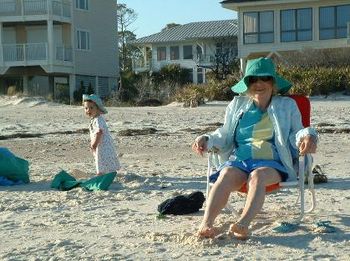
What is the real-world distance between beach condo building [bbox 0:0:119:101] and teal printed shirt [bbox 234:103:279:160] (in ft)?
97.9

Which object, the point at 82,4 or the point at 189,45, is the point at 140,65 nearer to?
the point at 189,45

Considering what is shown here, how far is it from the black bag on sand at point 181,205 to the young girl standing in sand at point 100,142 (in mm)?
2364

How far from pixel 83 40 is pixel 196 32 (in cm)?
1924

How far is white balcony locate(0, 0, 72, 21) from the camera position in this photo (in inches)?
1467

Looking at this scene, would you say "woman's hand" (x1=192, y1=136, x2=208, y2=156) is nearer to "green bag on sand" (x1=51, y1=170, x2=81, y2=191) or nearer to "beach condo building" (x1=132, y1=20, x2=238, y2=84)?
"green bag on sand" (x1=51, y1=170, x2=81, y2=191)

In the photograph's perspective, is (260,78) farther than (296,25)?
No

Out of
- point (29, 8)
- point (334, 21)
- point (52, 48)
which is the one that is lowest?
point (52, 48)

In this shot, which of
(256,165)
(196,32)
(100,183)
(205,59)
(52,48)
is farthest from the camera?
(196,32)

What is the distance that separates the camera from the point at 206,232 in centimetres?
472

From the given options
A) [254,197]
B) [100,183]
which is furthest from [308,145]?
[100,183]

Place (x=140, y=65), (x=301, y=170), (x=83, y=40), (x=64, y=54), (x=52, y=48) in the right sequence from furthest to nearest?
(x=140, y=65) → (x=83, y=40) → (x=64, y=54) → (x=52, y=48) → (x=301, y=170)

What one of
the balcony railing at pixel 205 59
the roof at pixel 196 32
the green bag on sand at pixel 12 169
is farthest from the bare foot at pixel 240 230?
the roof at pixel 196 32

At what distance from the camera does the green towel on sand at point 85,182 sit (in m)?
7.46

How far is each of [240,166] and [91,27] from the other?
127 ft
